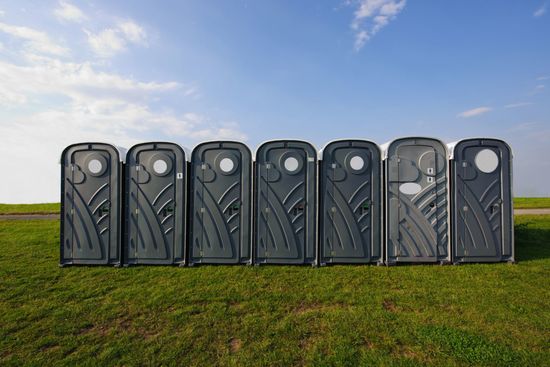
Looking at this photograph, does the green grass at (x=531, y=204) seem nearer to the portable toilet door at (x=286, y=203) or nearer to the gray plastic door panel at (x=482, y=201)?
the gray plastic door panel at (x=482, y=201)

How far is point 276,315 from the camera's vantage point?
3158 mm

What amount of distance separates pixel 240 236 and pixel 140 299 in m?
1.80

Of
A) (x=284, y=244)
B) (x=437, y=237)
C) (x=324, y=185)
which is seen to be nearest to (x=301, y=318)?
(x=284, y=244)

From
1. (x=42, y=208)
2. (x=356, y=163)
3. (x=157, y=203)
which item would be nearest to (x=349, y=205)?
(x=356, y=163)

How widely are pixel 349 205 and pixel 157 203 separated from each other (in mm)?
3513

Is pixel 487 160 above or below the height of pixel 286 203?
above

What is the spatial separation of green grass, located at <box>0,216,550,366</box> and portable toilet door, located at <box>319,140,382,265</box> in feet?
1.07

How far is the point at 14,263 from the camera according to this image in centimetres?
517

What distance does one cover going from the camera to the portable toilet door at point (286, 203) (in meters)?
4.69

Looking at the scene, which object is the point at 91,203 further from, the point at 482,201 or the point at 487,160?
the point at 487,160

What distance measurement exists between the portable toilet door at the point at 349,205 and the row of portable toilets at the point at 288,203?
0.06 ft

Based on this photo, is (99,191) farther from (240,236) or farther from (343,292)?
(343,292)

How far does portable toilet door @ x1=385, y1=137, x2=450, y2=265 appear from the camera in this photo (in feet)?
15.6

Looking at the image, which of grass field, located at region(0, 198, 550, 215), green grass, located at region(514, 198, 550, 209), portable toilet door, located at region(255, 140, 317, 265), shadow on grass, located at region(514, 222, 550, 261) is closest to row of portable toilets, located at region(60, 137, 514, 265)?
portable toilet door, located at region(255, 140, 317, 265)
